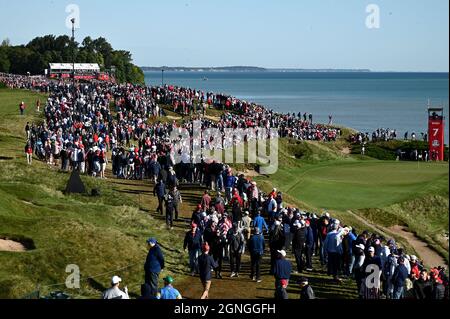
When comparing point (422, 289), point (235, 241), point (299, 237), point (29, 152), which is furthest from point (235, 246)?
point (29, 152)

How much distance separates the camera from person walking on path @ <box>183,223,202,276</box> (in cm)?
2056

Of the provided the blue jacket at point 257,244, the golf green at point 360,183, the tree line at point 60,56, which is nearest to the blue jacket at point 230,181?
the golf green at point 360,183

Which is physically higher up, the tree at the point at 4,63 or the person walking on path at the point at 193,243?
the tree at the point at 4,63

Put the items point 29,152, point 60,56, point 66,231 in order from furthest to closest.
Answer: point 60,56 < point 29,152 < point 66,231

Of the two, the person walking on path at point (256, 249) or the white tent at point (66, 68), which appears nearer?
the person walking on path at point (256, 249)

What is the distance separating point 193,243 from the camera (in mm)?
20750

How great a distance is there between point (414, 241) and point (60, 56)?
127 metres

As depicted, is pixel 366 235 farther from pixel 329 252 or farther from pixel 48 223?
pixel 48 223

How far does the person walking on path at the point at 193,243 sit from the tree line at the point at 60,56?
9554 cm

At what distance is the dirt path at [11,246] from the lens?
22.4m

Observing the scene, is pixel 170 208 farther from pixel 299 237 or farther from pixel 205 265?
pixel 205 265

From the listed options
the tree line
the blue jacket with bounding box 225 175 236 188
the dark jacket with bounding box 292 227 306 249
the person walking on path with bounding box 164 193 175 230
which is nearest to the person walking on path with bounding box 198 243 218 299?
the dark jacket with bounding box 292 227 306 249

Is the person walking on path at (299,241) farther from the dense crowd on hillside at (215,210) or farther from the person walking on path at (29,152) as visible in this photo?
the person walking on path at (29,152)
